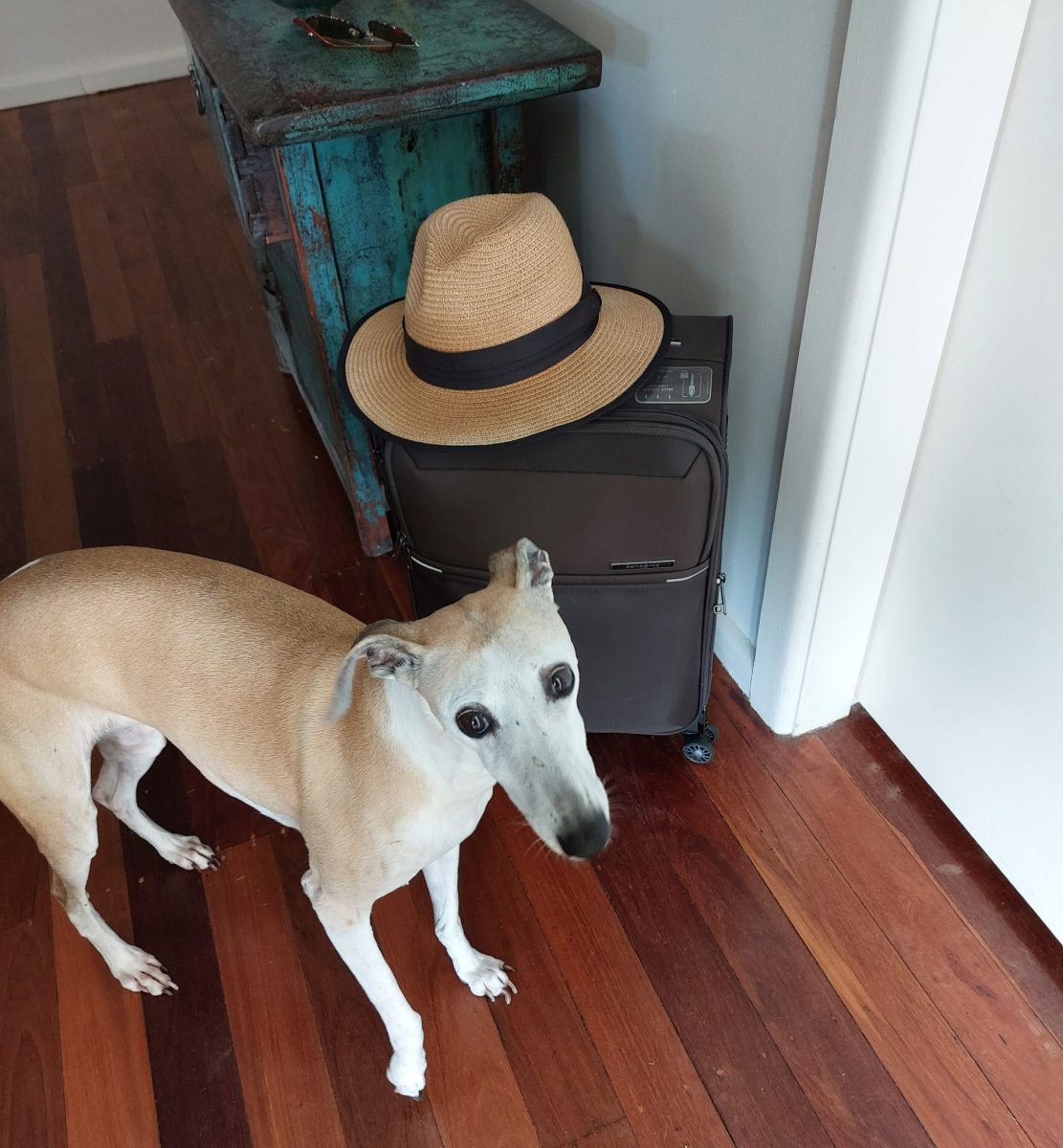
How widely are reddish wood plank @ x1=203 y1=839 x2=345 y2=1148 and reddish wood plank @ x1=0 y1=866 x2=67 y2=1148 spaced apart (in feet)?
0.82

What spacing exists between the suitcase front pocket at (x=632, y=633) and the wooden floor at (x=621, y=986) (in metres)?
0.16

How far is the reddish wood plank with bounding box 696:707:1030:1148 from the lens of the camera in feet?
4.02

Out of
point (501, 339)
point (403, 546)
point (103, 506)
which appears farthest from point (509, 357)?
point (103, 506)

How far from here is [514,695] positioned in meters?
0.90

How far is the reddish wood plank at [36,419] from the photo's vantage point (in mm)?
2260

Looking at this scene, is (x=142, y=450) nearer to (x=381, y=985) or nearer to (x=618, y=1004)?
(x=381, y=985)

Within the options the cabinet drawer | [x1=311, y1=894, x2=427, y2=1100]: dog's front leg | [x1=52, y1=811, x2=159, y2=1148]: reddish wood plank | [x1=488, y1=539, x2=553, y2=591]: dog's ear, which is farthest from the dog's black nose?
the cabinet drawer

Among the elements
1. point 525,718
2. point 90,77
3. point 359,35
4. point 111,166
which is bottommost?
point 111,166

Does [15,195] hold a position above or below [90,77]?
below

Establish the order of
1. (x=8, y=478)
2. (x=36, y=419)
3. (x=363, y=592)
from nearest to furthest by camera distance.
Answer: (x=363, y=592) → (x=8, y=478) → (x=36, y=419)

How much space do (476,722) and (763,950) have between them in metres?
0.76

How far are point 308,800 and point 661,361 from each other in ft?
2.42

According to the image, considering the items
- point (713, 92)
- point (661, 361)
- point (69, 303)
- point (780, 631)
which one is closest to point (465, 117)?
point (713, 92)

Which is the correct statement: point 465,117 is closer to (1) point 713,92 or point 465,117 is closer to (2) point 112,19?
(1) point 713,92
